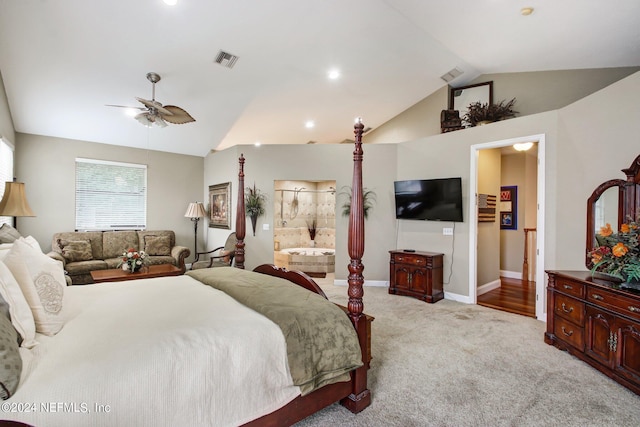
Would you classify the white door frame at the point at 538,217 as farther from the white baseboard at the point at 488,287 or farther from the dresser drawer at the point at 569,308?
the dresser drawer at the point at 569,308

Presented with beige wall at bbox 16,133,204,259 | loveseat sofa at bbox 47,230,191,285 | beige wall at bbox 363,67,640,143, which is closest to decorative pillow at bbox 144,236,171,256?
loveseat sofa at bbox 47,230,191,285

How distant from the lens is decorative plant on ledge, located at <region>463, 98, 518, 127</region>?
4.72 m

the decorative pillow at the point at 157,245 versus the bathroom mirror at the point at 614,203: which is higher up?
the bathroom mirror at the point at 614,203

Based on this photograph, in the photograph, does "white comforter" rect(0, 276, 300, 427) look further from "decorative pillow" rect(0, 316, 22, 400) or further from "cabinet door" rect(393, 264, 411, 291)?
"cabinet door" rect(393, 264, 411, 291)

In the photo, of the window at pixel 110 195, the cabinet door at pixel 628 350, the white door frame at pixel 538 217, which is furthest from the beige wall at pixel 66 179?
the cabinet door at pixel 628 350

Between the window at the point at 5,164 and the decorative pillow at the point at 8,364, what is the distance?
14.6ft

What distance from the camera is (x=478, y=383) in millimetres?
2469

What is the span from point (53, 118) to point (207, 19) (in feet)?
11.6

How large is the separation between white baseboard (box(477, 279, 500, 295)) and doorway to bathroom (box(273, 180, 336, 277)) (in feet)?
11.5

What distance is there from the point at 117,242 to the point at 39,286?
15.2ft

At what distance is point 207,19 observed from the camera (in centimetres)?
346

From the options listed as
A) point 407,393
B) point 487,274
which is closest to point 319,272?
point 487,274

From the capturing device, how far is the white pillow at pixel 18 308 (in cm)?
144

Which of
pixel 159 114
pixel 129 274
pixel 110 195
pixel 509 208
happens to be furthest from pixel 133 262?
pixel 509 208
